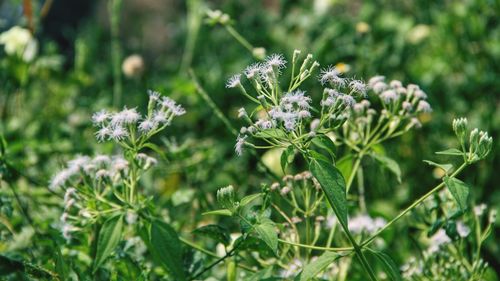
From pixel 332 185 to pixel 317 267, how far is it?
0.12 m

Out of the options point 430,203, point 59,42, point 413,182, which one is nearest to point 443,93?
point 413,182

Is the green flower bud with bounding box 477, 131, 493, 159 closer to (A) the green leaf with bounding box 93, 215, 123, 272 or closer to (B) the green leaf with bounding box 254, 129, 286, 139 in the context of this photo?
(B) the green leaf with bounding box 254, 129, 286, 139

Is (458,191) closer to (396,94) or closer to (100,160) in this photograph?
(396,94)

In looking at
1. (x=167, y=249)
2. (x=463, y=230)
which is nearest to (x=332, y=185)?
(x=167, y=249)

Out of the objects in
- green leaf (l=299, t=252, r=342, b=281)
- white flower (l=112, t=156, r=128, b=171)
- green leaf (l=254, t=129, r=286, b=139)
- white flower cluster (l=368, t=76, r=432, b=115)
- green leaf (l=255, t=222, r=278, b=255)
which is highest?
green leaf (l=254, t=129, r=286, b=139)

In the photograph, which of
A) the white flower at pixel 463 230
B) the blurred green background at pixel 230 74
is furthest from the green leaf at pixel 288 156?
the blurred green background at pixel 230 74

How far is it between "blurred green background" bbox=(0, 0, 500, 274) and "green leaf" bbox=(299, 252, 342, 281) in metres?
0.61

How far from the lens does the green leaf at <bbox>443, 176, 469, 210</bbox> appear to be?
107cm

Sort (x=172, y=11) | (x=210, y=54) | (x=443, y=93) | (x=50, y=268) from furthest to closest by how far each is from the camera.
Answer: (x=172, y=11)
(x=210, y=54)
(x=443, y=93)
(x=50, y=268)

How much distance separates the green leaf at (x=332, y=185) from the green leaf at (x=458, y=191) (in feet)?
0.51

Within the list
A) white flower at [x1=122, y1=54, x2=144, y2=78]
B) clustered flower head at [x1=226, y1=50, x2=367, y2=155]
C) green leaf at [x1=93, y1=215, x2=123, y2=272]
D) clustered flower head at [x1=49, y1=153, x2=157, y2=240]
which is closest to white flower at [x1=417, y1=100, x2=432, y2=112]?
clustered flower head at [x1=226, y1=50, x2=367, y2=155]

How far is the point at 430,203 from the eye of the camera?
4.83 feet

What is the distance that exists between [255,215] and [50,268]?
38 centimetres

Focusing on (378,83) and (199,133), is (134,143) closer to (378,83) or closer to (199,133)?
(378,83)
